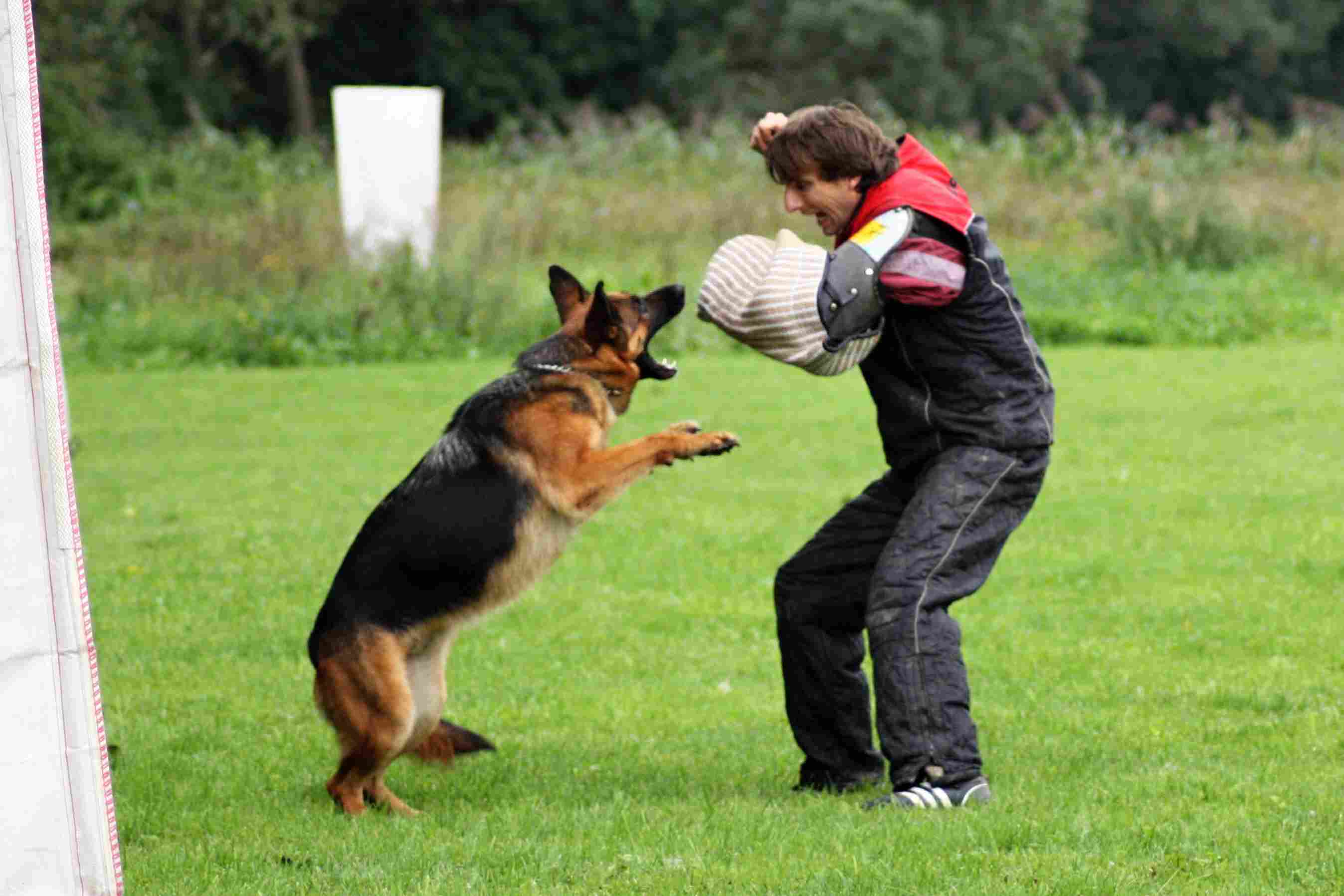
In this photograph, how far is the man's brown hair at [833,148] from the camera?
4.71 meters

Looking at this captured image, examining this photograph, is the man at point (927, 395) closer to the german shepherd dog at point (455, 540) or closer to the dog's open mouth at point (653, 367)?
the german shepherd dog at point (455, 540)

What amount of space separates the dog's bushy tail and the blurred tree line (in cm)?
3883

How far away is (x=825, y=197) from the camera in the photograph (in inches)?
190

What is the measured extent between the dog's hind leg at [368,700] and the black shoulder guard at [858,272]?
1.63 metres

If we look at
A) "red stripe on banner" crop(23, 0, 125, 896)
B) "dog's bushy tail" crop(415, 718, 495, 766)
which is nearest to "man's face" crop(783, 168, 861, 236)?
"dog's bushy tail" crop(415, 718, 495, 766)

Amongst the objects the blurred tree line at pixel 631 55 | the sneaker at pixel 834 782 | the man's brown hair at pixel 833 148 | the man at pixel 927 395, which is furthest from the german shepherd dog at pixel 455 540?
the blurred tree line at pixel 631 55

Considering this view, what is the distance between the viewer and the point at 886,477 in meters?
5.25

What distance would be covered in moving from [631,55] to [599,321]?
47907 millimetres

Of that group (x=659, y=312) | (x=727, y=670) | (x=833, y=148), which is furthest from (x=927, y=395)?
(x=727, y=670)

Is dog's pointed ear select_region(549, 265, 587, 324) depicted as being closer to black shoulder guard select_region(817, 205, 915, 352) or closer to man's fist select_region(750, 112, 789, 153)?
man's fist select_region(750, 112, 789, 153)

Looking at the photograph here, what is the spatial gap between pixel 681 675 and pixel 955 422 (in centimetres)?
253

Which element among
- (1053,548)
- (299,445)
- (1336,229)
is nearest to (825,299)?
(1053,548)

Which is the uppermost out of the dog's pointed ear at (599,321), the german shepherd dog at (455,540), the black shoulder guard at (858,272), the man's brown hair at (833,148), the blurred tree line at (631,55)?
the man's brown hair at (833,148)

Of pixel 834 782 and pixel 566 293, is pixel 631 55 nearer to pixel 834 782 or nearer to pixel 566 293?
pixel 566 293
